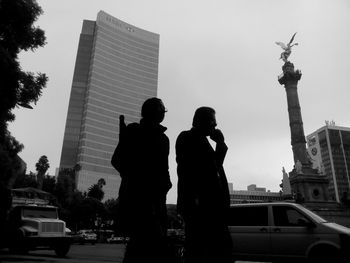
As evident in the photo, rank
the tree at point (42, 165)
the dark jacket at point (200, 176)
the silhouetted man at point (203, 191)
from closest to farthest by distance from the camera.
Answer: the silhouetted man at point (203, 191), the dark jacket at point (200, 176), the tree at point (42, 165)

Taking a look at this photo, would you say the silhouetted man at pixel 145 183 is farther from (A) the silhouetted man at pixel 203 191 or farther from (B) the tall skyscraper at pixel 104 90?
(B) the tall skyscraper at pixel 104 90

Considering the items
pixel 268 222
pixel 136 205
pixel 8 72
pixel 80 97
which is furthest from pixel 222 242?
pixel 80 97

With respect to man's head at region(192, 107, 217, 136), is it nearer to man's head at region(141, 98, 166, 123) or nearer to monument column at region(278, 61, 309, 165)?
man's head at region(141, 98, 166, 123)

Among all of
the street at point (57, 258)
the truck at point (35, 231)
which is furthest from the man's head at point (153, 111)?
the truck at point (35, 231)

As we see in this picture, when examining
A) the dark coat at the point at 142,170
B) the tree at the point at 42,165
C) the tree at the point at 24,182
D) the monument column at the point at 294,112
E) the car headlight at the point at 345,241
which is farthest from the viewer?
the tree at the point at 42,165

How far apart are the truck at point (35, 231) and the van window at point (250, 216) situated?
6792mm

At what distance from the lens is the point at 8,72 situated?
491 inches

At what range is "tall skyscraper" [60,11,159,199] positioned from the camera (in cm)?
12575

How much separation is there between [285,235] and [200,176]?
5346 millimetres

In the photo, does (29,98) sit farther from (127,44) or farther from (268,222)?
(127,44)

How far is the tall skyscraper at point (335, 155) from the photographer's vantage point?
135m

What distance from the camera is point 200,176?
3512 mm

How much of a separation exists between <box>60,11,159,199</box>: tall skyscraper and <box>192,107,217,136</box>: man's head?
119 meters

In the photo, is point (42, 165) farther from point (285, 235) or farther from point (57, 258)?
point (285, 235)
